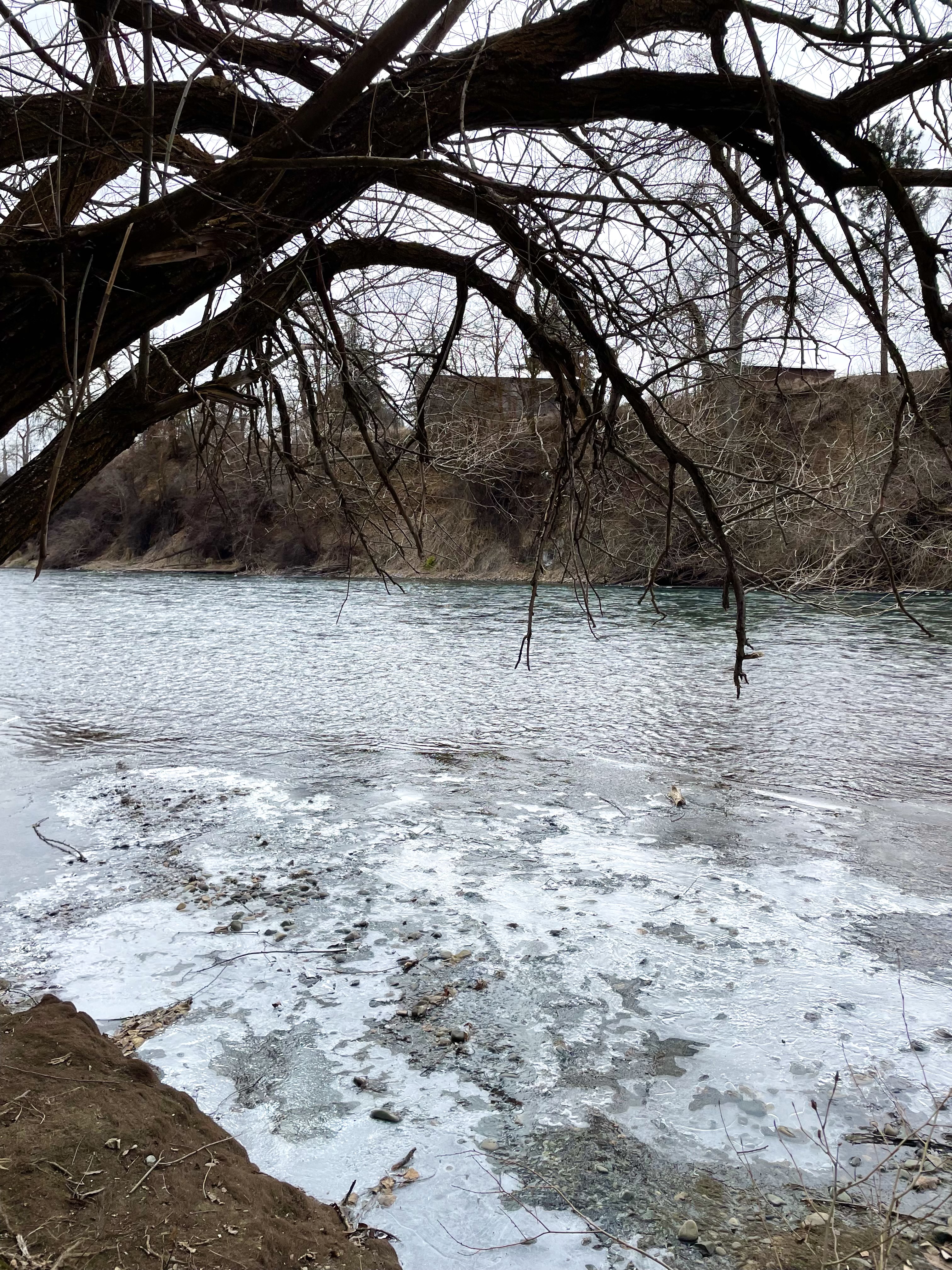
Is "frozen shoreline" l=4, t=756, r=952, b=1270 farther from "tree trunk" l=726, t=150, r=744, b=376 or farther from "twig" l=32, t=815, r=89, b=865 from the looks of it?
"tree trunk" l=726, t=150, r=744, b=376

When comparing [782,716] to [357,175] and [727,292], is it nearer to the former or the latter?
[727,292]

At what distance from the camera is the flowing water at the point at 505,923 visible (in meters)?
2.95

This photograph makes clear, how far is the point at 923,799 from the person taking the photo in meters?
6.34

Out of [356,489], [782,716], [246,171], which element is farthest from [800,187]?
[782,716]

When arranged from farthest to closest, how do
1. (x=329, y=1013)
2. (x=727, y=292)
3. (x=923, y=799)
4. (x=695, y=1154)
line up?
(x=923, y=799) < (x=329, y=1013) < (x=727, y=292) < (x=695, y=1154)

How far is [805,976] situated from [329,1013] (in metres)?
1.88

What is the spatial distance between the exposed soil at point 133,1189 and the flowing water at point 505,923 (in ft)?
0.68

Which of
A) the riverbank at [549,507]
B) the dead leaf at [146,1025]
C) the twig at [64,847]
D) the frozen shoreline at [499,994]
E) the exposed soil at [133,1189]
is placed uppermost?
the riverbank at [549,507]

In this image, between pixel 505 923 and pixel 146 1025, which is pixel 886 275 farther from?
pixel 146 1025

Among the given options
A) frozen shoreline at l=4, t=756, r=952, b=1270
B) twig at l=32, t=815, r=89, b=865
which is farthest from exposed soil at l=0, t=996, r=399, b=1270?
twig at l=32, t=815, r=89, b=865

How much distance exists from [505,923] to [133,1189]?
2341 millimetres

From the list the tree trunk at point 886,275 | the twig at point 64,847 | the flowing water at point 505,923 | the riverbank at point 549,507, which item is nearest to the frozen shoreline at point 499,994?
the flowing water at point 505,923

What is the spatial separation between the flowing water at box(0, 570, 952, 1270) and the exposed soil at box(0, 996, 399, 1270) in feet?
0.68

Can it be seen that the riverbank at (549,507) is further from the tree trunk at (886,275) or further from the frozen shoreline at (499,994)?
the frozen shoreline at (499,994)
